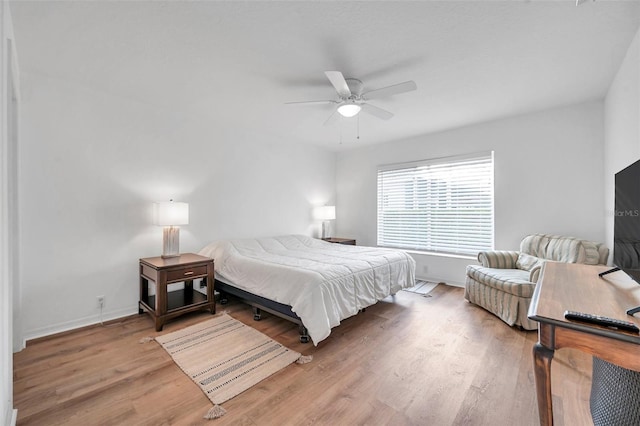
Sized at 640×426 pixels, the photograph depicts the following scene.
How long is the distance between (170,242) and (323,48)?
2685 mm

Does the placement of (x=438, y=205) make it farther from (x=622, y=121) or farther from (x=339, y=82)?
(x=339, y=82)

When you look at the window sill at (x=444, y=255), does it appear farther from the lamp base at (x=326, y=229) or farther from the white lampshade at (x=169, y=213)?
the white lampshade at (x=169, y=213)

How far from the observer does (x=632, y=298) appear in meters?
1.23

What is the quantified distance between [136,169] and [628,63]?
4.92 m

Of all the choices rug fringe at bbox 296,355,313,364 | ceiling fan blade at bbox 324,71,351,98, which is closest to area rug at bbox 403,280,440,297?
rug fringe at bbox 296,355,313,364

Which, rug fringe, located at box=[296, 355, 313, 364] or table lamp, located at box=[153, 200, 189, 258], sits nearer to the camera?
rug fringe, located at box=[296, 355, 313, 364]

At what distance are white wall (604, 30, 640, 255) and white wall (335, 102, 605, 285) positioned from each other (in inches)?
6.6

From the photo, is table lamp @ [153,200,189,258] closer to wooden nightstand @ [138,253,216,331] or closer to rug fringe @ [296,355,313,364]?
wooden nightstand @ [138,253,216,331]

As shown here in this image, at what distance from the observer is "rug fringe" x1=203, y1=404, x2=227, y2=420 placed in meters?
1.58

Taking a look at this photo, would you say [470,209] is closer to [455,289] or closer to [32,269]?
[455,289]

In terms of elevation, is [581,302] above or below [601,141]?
below

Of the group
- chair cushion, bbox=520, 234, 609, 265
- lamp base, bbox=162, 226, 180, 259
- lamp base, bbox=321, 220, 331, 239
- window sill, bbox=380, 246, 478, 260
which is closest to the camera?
chair cushion, bbox=520, 234, 609, 265

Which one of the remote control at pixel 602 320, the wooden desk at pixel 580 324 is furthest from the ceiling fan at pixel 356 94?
the remote control at pixel 602 320

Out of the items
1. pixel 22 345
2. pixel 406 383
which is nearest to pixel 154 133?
pixel 22 345
